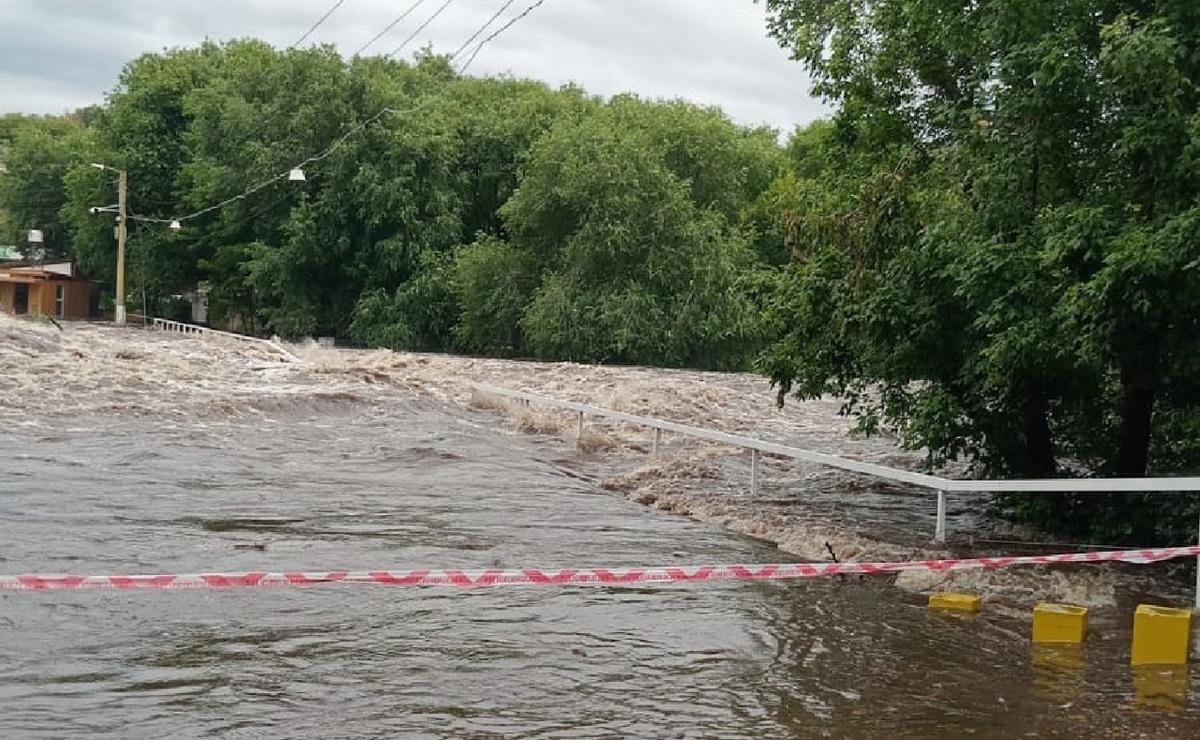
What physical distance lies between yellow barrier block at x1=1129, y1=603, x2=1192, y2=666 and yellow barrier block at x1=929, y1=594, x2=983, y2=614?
1662 millimetres

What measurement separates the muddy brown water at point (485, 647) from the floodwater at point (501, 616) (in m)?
0.03

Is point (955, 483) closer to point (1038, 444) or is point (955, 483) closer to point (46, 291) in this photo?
point (1038, 444)

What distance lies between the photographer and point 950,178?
41.0 feet

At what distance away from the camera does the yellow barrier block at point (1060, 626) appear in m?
8.05

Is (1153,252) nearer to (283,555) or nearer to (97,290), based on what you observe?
(283,555)

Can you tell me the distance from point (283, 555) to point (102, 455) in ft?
26.2

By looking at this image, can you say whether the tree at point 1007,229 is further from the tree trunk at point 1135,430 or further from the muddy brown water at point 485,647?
the muddy brown water at point 485,647

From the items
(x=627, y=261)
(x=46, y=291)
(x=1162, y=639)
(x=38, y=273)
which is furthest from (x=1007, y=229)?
(x=46, y=291)

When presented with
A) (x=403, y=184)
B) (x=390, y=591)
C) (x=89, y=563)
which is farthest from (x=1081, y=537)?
(x=403, y=184)

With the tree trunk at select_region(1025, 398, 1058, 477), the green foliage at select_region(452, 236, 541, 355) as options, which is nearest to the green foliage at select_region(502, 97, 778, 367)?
the green foliage at select_region(452, 236, 541, 355)

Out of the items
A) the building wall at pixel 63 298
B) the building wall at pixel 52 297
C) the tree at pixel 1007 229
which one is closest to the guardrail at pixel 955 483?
the tree at pixel 1007 229

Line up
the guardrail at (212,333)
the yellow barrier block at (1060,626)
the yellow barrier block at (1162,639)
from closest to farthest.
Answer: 1. the yellow barrier block at (1162,639)
2. the yellow barrier block at (1060,626)
3. the guardrail at (212,333)

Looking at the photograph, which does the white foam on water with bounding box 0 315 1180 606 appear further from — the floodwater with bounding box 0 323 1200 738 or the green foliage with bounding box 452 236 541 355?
the green foliage with bounding box 452 236 541 355

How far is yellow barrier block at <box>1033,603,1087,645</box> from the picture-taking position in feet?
26.4
